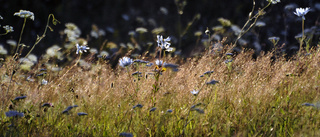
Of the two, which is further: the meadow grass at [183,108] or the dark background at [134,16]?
the dark background at [134,16]

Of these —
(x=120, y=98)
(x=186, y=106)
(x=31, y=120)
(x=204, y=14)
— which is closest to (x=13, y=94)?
(x=31, y=120)

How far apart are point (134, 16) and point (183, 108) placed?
6425mm

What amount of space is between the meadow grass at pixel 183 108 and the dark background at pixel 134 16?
2.95 meters

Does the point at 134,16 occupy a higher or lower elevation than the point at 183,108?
higher

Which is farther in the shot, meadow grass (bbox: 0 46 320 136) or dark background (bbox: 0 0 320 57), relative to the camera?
dark background (bbox: 0 0 320 57)

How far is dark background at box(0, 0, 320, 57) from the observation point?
250 inches

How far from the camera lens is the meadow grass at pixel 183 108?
2.32 metres

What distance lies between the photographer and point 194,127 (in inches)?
92.4

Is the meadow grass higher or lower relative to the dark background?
lower

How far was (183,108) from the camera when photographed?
2.51 metres

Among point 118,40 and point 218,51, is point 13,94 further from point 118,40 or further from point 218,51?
point 118,40

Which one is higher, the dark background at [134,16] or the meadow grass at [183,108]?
the dark background at [134,16]

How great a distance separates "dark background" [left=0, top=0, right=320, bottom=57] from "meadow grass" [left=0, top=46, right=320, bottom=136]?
9.68 feet

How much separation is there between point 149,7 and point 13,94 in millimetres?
6268
